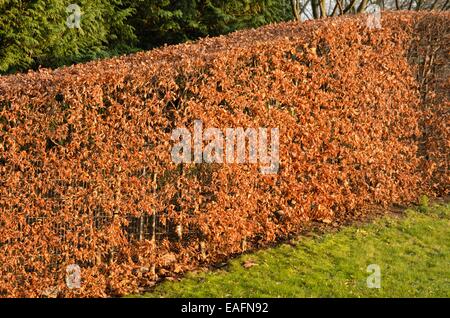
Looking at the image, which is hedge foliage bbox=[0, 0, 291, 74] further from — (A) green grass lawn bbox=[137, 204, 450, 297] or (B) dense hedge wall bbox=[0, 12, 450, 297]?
(A) green grass lawn bbox=[137, 204, 450, 297]

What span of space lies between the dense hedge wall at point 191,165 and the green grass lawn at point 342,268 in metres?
0.37

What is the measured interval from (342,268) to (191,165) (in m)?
2.06

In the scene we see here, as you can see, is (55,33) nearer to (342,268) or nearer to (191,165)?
(191,165)

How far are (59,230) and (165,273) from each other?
1.35m

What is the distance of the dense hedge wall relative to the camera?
553 cm

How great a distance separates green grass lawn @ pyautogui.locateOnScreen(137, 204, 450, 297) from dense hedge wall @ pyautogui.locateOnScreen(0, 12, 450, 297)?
0.37m

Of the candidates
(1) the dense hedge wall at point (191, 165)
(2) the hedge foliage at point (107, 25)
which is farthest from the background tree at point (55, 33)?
(1) the dense hedge wall at point (191, 165)

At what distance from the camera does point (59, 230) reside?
5.68 meters

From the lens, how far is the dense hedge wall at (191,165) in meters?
5.53

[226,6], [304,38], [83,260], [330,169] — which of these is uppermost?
[226,6]

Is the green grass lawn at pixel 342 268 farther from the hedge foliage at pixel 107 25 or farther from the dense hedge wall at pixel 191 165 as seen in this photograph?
the hedge foliage at pixel 107 25

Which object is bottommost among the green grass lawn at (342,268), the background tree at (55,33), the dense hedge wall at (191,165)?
the green grass lawn at (342,268)
